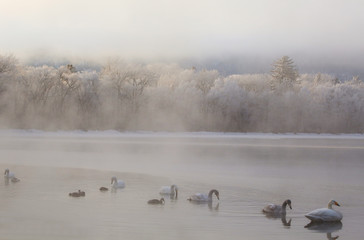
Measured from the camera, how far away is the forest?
63.3 metres

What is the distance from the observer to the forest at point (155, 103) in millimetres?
63281

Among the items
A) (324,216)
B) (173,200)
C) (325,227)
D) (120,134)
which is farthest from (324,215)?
(120,134)

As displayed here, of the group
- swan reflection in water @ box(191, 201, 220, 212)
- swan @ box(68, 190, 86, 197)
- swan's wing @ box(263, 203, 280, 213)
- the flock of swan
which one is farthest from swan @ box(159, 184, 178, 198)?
swan's wing @ box(263, 203, 280, 213)

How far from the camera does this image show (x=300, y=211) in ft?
41.2

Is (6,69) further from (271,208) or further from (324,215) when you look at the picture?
(324,215)

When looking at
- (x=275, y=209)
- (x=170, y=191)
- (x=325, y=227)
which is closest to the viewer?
(x=325, y=227)

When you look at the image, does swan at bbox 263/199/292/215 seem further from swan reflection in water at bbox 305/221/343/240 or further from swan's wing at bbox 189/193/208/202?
swan's wing at bbox 189/193/208/202

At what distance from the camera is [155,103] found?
232 ft

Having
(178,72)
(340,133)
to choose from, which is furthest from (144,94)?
(340,133)

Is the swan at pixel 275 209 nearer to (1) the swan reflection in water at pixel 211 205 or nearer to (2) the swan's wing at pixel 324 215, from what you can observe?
(2) the swan's wing at pixel 324 215

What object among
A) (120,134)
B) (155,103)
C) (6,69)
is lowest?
(120,134)

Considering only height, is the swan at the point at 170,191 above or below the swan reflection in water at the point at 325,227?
above

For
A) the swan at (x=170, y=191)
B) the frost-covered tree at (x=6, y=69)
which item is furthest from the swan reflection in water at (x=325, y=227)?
the frost-covered tree at (x=6, y=69)

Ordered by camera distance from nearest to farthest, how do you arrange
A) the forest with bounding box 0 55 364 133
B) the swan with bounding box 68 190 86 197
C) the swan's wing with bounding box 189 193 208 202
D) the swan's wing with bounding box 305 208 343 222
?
the swan's wing with bounding box 305 208 343 222 < the swan's wing with bounding box 189 193 208 202 < the swan with bounding box 68 190 86 197 < the forest with bounding box 0 55 364 133
